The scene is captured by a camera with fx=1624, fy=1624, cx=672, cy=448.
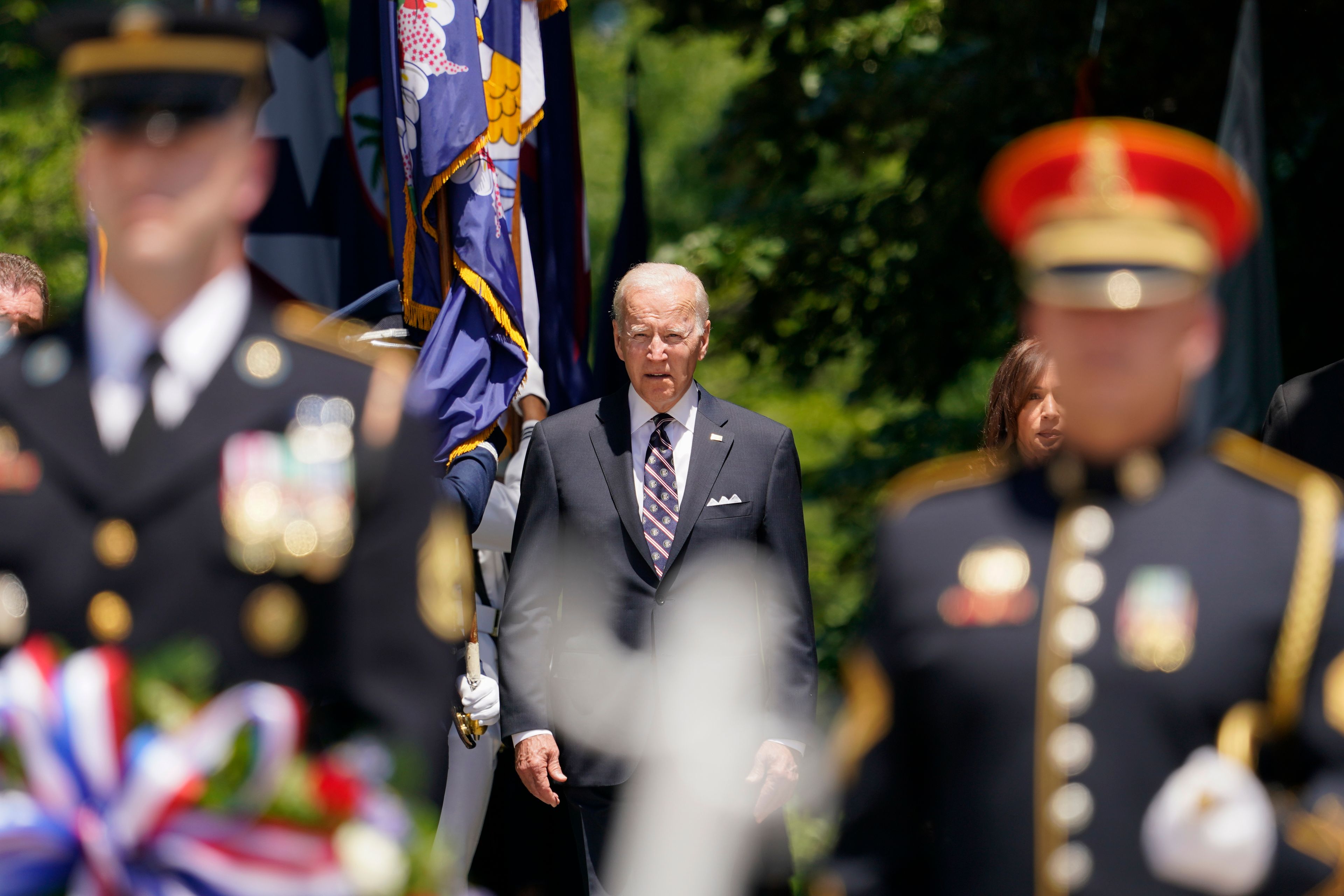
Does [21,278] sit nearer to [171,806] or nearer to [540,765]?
[540,765]

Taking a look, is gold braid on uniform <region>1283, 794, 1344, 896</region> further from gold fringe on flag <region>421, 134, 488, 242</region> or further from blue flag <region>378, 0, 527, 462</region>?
gold fringe on flag <region>421, 134, 488, 242</region>

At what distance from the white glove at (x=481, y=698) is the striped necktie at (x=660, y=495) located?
23.2 inches

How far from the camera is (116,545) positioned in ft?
6.77

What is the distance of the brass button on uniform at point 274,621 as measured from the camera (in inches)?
81.0

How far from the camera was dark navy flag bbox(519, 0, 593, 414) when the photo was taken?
205 inches

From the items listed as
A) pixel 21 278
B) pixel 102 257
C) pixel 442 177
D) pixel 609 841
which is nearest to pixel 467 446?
pixel 442 177

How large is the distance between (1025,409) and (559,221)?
208cm

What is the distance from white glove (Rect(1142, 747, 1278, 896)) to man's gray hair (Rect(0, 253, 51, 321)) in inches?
127

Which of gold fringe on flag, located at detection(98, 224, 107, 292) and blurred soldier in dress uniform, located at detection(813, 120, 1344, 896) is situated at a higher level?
gold fringe on flag, located at detection(98, 224, 107, 292)

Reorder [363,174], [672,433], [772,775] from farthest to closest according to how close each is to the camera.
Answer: [363,174] → [672,433] → [772,775]

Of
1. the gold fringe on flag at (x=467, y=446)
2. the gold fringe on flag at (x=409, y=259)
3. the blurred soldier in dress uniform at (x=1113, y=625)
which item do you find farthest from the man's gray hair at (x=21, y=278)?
the blurred soldier in dress uniform at (x=1113, y=625)

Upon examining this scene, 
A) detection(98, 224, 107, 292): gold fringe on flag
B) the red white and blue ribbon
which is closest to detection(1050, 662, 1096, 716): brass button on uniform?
the red white and blue ribbon

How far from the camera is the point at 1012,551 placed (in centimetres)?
218

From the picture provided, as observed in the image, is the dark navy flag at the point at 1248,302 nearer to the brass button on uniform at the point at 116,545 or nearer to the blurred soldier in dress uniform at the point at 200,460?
the blurred soldier in dress uniform at the point at 200,460
